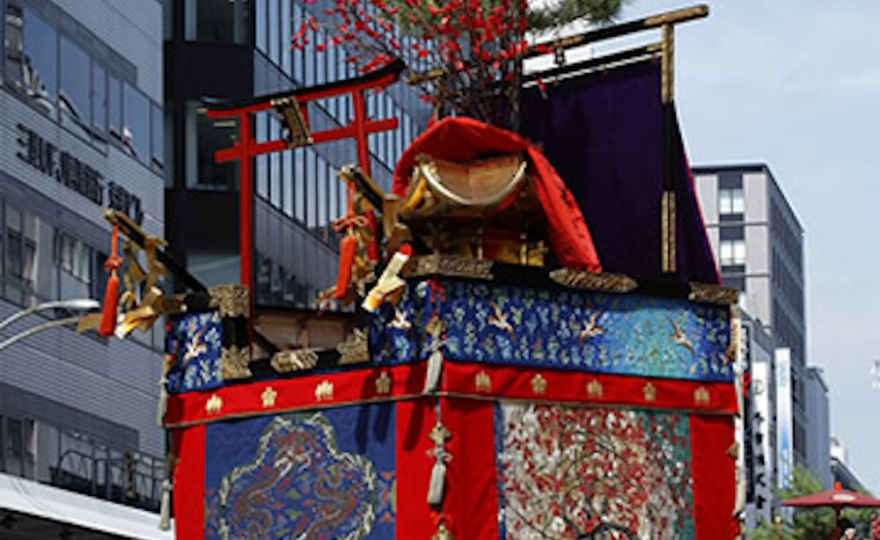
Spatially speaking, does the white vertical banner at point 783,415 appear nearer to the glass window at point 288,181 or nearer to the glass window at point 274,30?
the glass window at point 288,181

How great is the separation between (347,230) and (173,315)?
7.87 feet

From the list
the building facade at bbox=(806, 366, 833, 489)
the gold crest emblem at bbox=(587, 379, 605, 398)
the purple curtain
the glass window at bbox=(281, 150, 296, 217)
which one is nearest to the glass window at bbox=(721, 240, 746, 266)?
the building facade at bbox=(806, 366, 833, 489)

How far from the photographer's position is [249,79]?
192 ft

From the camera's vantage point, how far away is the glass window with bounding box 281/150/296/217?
198 ft

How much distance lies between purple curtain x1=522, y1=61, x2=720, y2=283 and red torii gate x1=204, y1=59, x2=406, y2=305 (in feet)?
5.81

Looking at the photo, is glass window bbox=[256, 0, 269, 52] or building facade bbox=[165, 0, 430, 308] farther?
glass window bbox=[256, 0, 269, 52]

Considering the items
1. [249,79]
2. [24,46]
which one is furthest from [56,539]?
[249,79]

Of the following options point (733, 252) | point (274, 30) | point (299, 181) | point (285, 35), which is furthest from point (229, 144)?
point (733, 252)

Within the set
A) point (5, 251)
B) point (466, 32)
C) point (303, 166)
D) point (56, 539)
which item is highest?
point (303, 166)

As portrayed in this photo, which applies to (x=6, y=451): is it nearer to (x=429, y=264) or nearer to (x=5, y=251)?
(x=5, y=251)

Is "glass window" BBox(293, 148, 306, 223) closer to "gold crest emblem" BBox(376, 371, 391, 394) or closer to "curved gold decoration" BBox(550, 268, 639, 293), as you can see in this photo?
"curved gold decoration" BBox(550, 268, 639, 293)

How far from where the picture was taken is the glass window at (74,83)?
51438 mm

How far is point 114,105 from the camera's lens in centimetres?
5459

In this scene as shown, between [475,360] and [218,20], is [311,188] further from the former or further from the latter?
[475,360]
